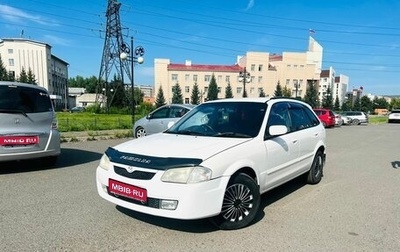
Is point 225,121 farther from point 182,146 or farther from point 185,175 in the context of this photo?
point 185,175

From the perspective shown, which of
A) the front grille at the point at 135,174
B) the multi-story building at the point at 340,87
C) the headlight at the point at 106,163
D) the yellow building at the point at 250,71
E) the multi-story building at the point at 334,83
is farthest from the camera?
the multi-story building at the point at 340,87

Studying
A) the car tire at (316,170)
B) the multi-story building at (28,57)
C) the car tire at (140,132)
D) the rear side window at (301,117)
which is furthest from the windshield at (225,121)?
the multi-story building at (28,57)

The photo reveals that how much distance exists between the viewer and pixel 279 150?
4.59 metres

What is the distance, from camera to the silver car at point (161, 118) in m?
12.0

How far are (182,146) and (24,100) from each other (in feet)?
15.1

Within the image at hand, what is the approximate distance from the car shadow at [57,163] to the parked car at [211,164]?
387cm

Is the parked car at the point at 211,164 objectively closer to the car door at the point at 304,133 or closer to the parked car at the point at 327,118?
the car door at the point at 304,133

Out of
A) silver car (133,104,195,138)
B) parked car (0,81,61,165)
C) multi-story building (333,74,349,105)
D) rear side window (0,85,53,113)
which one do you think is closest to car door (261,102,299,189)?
parked car (0,81,61,165)

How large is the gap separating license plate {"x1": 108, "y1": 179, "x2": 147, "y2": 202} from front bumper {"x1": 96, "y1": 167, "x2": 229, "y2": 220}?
5 cm

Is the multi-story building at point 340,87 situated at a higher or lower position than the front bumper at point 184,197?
higher

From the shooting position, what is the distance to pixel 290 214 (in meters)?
4.37

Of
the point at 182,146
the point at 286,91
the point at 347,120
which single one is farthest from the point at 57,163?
the point at 286,91

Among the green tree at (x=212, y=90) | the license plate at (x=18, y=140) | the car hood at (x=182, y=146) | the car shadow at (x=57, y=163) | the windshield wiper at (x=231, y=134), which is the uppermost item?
the green tree at (x=212, y=90)

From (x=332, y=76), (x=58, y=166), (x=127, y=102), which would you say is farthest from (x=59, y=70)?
(x=58, y=166)
